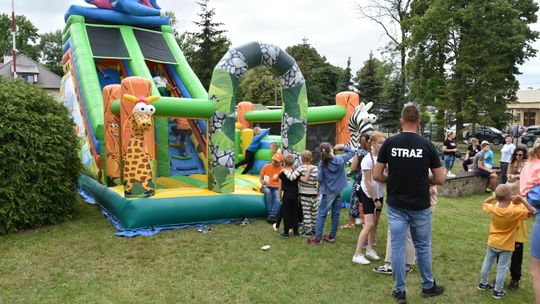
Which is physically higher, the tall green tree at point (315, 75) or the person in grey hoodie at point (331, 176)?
the tall green tree at point (315, 75)

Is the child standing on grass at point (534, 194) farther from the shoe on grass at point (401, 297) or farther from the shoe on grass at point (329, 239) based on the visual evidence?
the shoe on grass at point (329, 239)

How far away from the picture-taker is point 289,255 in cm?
568

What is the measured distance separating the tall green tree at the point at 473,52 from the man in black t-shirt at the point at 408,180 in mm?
19275

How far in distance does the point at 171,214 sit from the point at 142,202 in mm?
475

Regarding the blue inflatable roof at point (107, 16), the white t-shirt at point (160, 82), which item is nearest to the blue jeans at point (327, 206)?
the white t-shirt at point (160, 82)

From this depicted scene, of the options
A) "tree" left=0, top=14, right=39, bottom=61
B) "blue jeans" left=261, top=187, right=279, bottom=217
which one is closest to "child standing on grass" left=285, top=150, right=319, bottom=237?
"blue jeans" left=261, top=187, right=279, bottom=217

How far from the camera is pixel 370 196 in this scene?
5.19 metres

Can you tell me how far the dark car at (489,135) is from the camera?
80.0ft

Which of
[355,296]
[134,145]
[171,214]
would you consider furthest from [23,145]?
[355,296]

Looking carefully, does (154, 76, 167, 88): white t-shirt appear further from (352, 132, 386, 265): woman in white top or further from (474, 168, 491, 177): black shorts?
(474, 168, 491, 177): black shorts

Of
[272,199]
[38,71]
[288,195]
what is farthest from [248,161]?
[38,71]

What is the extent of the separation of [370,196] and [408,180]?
1268 mm

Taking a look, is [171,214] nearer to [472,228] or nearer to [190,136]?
[190,136]

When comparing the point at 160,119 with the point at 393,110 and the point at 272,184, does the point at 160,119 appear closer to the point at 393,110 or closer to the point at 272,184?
the point at 272,184
